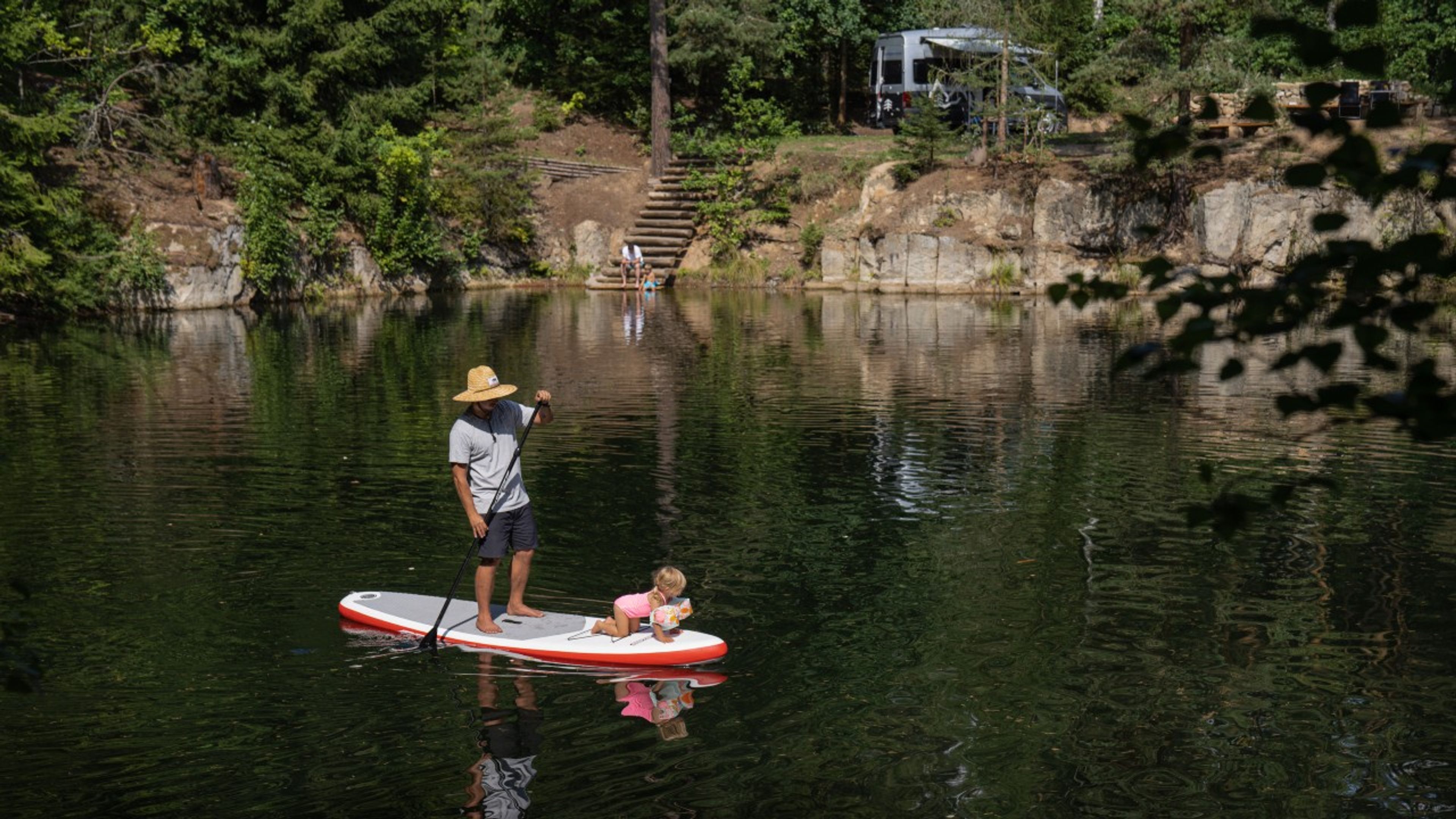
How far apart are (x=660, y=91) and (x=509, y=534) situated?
37.9 m

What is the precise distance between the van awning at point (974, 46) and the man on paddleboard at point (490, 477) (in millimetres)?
34194

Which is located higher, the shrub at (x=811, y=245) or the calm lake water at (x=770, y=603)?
the shrub at (x=811, y=245)

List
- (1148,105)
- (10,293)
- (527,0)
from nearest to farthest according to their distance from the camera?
(10,293) < (1148,105) < (527,0)

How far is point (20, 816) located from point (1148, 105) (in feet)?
116

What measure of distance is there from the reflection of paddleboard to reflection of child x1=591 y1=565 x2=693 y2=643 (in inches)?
2.7

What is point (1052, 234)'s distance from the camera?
4128 cm

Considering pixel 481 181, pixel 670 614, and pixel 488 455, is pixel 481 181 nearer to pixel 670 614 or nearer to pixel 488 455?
pixel 488 455

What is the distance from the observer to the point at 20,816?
7.66 m

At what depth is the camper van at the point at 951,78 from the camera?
139ft

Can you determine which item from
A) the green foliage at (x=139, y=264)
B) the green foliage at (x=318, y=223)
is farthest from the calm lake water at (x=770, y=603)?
the green foliage at (x=318, y=223)

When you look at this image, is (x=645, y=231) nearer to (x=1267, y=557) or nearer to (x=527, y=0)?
(x=527, y=0)

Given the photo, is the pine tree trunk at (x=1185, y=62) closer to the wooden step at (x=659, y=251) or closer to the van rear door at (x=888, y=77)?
the van rear door at (x=888, y=77)

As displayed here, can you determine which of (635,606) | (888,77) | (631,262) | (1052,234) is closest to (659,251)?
(631,262)

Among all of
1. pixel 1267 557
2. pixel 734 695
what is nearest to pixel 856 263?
pixel 1267 557
